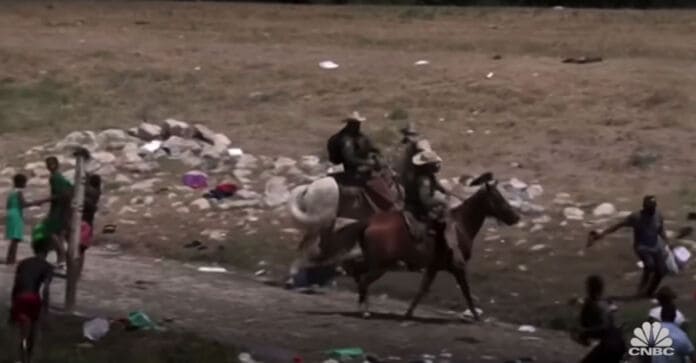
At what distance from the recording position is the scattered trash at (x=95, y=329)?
14.4 metres

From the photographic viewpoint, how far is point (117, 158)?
24594mm

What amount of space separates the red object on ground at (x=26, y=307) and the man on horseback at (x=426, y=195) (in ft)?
14.8

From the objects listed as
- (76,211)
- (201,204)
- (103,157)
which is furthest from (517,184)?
(76,211)

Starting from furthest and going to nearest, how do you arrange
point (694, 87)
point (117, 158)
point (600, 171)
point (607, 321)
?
1. point (694, 87)
2. point (117, 158)
3. point (600, 171)
4. point (607, 321)

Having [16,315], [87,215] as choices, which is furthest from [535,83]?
[16,315]

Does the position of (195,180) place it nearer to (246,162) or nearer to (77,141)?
(246,162)

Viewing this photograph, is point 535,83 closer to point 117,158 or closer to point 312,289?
point 117,158

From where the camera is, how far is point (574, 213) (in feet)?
67.4

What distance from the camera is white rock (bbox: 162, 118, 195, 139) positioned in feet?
82.9

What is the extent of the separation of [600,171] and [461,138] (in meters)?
2.89

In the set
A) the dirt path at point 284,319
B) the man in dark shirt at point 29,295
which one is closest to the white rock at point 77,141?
the dirt path at point 284,319

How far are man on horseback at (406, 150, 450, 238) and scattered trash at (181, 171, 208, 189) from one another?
695 cm

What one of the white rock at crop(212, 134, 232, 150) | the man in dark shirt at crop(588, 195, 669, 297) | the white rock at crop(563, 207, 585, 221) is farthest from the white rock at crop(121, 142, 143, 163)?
the man in dark shirt at crop(588, 195, 669, 297)

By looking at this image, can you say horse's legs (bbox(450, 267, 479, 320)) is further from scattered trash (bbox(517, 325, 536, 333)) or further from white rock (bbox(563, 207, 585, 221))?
white rock (bbox(563, 207, 585, 221))
